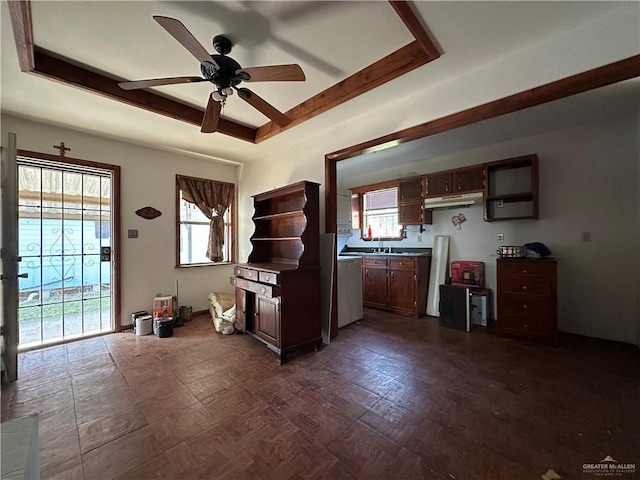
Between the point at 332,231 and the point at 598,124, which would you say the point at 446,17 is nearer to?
the point at 332,231

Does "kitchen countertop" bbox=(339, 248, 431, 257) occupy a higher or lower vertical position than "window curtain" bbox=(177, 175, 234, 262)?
lower

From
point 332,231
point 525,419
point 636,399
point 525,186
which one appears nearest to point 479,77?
point 332,231

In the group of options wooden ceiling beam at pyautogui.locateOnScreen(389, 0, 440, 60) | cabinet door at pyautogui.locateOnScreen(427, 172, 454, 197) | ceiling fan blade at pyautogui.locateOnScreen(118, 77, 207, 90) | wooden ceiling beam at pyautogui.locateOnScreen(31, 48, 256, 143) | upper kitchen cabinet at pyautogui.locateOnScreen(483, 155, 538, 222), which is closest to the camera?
wooden ceiling beam at pyautogui.locateOnScreen(389, 0, 440, 60)

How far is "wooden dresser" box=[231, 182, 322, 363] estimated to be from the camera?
2.65 meters

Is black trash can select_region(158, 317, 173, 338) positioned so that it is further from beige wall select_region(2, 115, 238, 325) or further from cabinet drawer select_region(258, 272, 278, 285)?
cabinet drawer select_region(258, 272, 278, 285)

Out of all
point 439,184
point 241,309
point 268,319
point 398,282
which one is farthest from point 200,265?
point 439,184

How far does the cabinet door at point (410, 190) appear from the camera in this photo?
4.43 m

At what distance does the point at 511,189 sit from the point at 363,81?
2869 mm

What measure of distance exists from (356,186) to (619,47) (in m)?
4.18

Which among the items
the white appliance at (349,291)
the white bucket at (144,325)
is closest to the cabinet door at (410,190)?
the white appliance at (349,291)

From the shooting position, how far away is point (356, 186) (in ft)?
18.5

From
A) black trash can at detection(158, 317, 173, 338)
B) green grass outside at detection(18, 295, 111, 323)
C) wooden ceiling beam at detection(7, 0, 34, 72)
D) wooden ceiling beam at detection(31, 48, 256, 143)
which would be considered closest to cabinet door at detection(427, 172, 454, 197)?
wooden ceiling beam at detection(31, 48, 256, 143)

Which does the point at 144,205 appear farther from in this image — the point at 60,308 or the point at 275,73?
the point at 275,73

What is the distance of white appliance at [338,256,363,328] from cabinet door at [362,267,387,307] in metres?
0.70
